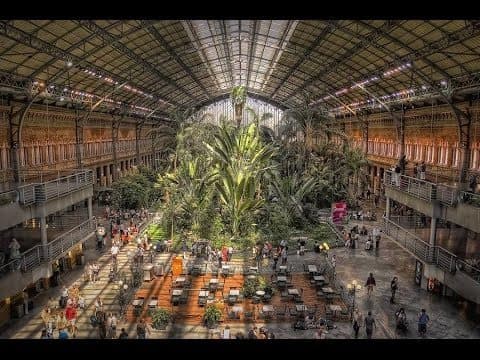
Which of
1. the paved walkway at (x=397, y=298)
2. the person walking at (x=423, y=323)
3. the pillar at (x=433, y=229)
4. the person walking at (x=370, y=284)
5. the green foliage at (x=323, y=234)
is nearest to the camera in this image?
the person walking at (x=423, y=323)

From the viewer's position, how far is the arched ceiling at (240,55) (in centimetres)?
2247

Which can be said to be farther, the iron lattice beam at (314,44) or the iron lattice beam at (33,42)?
the iron lattice beam at (314,44)

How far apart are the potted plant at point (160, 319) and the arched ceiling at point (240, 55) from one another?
12306 mm

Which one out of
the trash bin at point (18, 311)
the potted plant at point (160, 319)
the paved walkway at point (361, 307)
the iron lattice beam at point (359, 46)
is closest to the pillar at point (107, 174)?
the paved walkway at point (361, 307)

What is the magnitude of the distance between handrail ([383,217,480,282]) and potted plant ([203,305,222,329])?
26.8 ft

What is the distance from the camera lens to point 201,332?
50.0 feet

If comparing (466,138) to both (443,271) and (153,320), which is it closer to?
(443,271)

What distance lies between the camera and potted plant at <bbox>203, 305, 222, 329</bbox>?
50.9 feet

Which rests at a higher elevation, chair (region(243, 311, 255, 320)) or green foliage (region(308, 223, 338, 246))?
green foliage (region(308, 223, 338, 246))

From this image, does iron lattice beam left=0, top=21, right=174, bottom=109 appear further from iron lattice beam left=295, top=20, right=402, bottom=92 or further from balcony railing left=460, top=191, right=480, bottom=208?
balcony railing left=460, top=191, right=480, bottom=208

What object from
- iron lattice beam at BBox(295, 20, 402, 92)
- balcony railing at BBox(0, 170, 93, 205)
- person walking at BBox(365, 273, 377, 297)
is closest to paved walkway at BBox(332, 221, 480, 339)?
person walking at BBox(365, 273, 377, 297)

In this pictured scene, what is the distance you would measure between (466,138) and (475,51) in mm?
5588

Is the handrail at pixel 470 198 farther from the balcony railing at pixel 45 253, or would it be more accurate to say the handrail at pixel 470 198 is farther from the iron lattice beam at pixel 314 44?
the balcony railing at pixel 45 253
